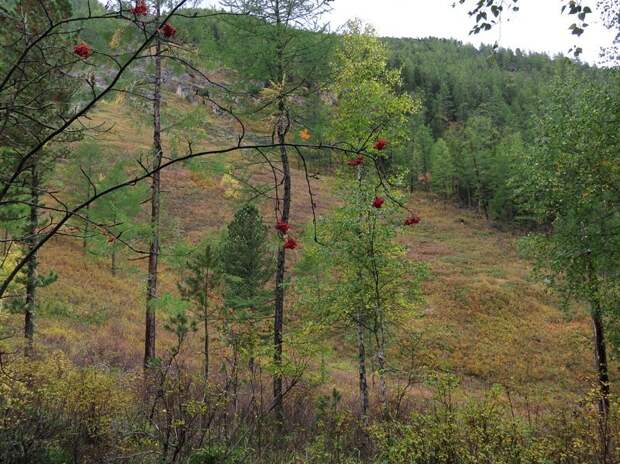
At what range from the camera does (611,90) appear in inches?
366

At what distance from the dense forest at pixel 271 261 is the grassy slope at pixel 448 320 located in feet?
0.56

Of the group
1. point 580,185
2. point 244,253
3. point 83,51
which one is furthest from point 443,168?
point 83,51

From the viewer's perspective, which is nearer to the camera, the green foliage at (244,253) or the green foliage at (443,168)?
the green foliage at (244,253)

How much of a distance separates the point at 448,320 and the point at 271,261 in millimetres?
13201

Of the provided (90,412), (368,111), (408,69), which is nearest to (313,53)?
(368,111)

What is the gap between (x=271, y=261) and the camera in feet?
59.7

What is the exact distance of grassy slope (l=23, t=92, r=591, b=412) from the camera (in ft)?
51.5

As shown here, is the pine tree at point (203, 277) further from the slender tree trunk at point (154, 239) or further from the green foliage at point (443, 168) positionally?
the green foliage at point (443, 168)

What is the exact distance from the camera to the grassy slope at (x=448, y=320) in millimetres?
15711

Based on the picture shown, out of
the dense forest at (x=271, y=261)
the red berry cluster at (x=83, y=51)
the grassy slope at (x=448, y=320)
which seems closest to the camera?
the red berry cluster at (x=83, y=51)

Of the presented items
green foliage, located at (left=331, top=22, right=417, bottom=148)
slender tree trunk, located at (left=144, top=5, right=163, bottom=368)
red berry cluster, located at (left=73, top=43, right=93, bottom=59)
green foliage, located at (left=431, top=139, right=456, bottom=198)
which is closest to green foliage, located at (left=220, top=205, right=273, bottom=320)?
slender tree trunk, located at (left=144, top=5, right=163, bottom=368)

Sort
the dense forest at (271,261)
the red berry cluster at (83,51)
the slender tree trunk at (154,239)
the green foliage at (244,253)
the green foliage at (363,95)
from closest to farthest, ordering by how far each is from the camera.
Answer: the red berry cluster at (83,51), the dense forest at (271,261), the slender tree trunk at (154,239), the green foliage at (363,95), the green foliage at (244,253)

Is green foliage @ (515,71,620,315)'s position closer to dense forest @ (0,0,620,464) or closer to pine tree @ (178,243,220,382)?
dense forest @ (0,0,620,464)

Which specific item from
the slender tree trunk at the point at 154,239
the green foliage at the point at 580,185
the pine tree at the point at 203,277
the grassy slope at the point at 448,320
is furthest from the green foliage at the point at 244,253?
the green foliage at the point at 580,185
